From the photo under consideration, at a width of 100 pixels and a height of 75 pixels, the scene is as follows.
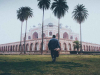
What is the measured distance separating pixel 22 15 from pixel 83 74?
31.0m

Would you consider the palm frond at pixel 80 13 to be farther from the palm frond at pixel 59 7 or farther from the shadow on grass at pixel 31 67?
the shadow on grass at pixel 31 67

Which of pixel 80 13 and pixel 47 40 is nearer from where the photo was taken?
pixel 80 13

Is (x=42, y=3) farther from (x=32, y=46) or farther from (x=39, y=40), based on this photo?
(x=32, y=46)

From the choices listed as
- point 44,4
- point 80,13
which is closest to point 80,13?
point 80,13

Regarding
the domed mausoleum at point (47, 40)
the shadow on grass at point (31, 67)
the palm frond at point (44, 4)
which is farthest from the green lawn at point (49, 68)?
the domed mausoleum at point (47, 40)

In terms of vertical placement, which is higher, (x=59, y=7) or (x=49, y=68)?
(x=59, y=7)

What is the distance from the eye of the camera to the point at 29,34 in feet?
198

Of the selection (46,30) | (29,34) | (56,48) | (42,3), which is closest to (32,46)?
(46,30)

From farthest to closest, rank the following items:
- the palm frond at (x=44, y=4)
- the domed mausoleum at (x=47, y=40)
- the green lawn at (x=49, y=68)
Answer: the domed mausoleum at (x=47, y=40) < the palm frond at (x=44, y=4) < the green lawn at (x=49, y=68)

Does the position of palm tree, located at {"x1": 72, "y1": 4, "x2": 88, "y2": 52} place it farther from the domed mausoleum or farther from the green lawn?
the green lawn

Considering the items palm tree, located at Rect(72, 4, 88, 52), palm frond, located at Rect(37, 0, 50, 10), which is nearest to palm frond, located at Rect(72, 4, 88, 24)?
palm tree, located at Rect(72, 4, 88, 52)

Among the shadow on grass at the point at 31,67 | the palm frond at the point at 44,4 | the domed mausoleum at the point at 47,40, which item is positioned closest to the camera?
the shadow on grass at the point at 31,67

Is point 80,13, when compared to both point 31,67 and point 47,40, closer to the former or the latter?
point 47,40

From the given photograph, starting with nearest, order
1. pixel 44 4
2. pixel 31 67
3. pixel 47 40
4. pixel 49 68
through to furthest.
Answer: pixel 49 68 < pixel 31 67 < pixel 44 4 < pixel 47 40
